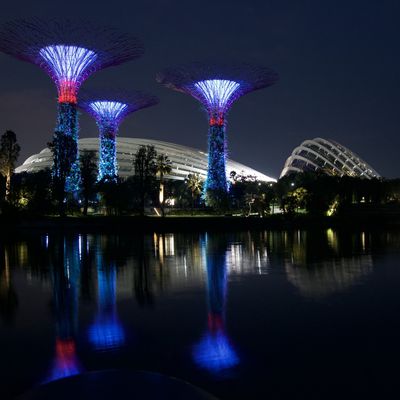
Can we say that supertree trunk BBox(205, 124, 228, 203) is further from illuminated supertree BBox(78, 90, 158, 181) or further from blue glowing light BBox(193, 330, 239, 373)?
blue glowing light BBox(193, 330, 239, 373)

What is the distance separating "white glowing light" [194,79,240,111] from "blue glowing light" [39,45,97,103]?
567 inches

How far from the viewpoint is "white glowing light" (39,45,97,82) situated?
174 feet

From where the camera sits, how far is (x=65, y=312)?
11.2 meters

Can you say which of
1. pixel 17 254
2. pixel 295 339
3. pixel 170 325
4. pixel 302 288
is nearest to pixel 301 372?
pixel 295 339

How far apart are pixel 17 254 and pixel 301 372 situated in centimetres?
1884

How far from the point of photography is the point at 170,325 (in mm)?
9930

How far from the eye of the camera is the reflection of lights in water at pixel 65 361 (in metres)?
7.16

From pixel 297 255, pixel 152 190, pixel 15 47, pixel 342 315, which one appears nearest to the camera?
pixel 342 315

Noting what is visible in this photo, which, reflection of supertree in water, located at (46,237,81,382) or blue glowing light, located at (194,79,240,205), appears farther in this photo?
blue glowing light, located at (194,79,240,205)

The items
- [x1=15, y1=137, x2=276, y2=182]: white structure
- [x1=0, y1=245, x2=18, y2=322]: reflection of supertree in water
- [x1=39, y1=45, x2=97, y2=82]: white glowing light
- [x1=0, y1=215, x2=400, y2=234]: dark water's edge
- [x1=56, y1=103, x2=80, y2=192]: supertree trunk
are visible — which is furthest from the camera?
[x1=15, y1=137, x2=276, y2=182]: white structure

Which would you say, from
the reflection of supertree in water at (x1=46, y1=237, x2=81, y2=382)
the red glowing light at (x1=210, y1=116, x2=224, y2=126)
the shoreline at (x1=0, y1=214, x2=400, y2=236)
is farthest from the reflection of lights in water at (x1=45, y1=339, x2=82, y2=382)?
the red glowing light at (x1=210, y1=116, x2=224, y2=126)

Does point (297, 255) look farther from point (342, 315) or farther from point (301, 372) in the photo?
point (301, 372)

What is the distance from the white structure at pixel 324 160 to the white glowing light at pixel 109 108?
68.6 m

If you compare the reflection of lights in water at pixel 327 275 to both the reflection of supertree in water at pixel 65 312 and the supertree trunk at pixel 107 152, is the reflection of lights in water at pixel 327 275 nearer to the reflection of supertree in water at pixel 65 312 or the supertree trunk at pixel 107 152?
the reflection of supertree in water at pixel 65 312
